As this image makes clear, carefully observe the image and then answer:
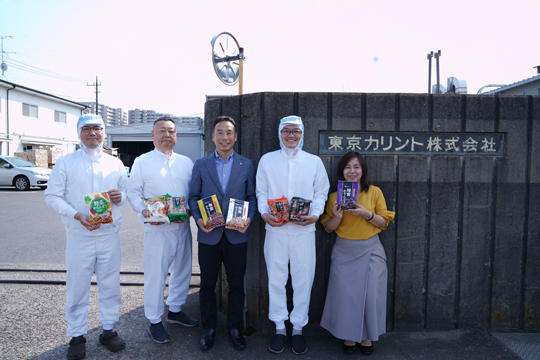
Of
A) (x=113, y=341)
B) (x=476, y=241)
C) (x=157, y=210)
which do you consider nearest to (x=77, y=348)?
(x=113, y=341)

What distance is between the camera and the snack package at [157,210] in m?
2.99

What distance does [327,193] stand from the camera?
311cm

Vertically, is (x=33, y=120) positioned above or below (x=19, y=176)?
above

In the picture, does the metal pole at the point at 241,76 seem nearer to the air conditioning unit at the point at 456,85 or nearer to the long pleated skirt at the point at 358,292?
the long pleated skirt at the point at 358,292

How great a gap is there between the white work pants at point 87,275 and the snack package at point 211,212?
87 centimetres

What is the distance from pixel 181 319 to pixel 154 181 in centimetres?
146

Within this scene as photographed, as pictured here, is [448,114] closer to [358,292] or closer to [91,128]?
[358,292]

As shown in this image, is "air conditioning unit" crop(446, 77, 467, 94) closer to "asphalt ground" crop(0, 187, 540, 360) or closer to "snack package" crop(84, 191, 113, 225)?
"asphalt ground" crop(0, 187, 540, 360)

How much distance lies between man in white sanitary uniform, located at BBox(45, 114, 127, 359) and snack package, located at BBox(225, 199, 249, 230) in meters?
1.05

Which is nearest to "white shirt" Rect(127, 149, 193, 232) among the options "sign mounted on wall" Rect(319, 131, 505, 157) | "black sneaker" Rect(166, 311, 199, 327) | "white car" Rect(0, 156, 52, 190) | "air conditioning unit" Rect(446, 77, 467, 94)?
"black sneaker" Rect(166, 311, 199, 327)

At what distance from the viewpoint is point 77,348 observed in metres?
2.81

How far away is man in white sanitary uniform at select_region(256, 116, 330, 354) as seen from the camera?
3.01 meters

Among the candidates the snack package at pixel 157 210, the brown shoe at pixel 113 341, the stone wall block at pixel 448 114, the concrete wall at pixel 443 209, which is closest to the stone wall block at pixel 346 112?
the concrete wall at pixel 443 209

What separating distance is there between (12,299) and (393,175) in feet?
15.0
